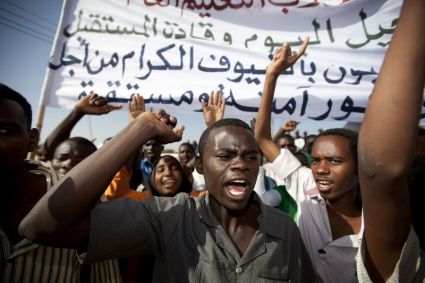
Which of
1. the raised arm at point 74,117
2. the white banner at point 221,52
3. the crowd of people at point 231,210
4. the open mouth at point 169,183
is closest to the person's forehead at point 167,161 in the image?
the open mouth at point 169,183

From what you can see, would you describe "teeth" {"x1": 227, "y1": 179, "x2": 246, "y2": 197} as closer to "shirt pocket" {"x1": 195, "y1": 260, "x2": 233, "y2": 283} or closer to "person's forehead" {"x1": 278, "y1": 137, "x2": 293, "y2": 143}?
"shirt pocket" {"x1": 195, "y1": 260, "x2": 233, "y2": 283}

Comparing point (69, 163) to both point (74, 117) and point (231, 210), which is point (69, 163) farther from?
point (231, 210)

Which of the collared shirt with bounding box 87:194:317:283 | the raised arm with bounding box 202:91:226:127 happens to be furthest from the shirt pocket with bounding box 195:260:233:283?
the raised arm with bounding box 202:91:226:127

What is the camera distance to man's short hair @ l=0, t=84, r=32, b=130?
155cm

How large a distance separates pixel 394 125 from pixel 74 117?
282 cm

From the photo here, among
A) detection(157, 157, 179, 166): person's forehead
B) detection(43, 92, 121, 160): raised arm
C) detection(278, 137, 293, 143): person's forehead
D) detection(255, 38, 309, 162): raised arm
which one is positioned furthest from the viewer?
detection(278, 137, 293, 143): person's forehead

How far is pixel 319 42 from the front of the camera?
3387 mm

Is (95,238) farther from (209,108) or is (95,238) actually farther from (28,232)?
(209,108)

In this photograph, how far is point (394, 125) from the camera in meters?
0.62

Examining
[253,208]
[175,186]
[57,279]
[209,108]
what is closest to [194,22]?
[209,108]

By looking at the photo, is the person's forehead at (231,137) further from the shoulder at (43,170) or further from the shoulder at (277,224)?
the shoulder at (43,170)

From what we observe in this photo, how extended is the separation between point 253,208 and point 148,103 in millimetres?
2090

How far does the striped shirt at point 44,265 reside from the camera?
56.3 inches

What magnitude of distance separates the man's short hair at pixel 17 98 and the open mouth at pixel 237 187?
1047 mm
